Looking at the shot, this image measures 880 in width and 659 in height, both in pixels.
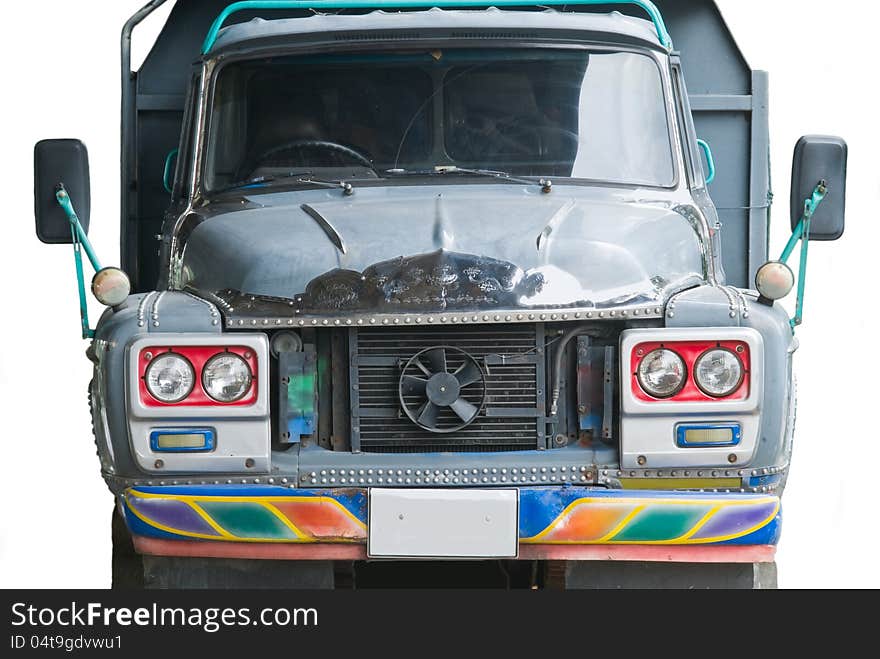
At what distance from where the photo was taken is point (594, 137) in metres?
7.17

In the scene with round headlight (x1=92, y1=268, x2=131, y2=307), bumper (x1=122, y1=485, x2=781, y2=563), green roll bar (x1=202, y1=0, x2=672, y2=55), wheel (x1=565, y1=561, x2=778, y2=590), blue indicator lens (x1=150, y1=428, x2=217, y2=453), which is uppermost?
green roll bar (x1=202, y1=0, x2=672, y2=55)

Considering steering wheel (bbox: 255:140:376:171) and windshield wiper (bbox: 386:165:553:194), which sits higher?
steering wheel (bbox: 255:140:376:171)

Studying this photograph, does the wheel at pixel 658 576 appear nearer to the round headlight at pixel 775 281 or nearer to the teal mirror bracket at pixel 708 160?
the round headlight at pixel 775 281

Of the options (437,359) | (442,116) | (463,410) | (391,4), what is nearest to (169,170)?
(391,4)

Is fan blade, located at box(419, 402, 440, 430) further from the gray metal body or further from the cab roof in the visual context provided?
the cab roof

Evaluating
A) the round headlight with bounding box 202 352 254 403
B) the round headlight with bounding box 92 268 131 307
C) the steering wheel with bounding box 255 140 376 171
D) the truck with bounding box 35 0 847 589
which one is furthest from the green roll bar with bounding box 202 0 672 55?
the round headlight with bounding box 202 352 254 403

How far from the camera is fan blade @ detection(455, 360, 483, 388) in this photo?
6.12 metres

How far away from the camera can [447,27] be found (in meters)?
7.42

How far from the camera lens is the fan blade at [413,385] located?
20.1ft

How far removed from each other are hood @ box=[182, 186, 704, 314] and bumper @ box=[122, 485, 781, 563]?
0.69 metres

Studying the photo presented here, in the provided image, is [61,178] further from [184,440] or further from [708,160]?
[708,160]

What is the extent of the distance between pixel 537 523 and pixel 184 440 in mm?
1280

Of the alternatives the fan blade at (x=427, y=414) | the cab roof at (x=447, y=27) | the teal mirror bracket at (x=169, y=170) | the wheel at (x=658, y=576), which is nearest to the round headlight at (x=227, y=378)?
the fan blade at (x=427, y=414)

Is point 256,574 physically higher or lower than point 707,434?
lower
